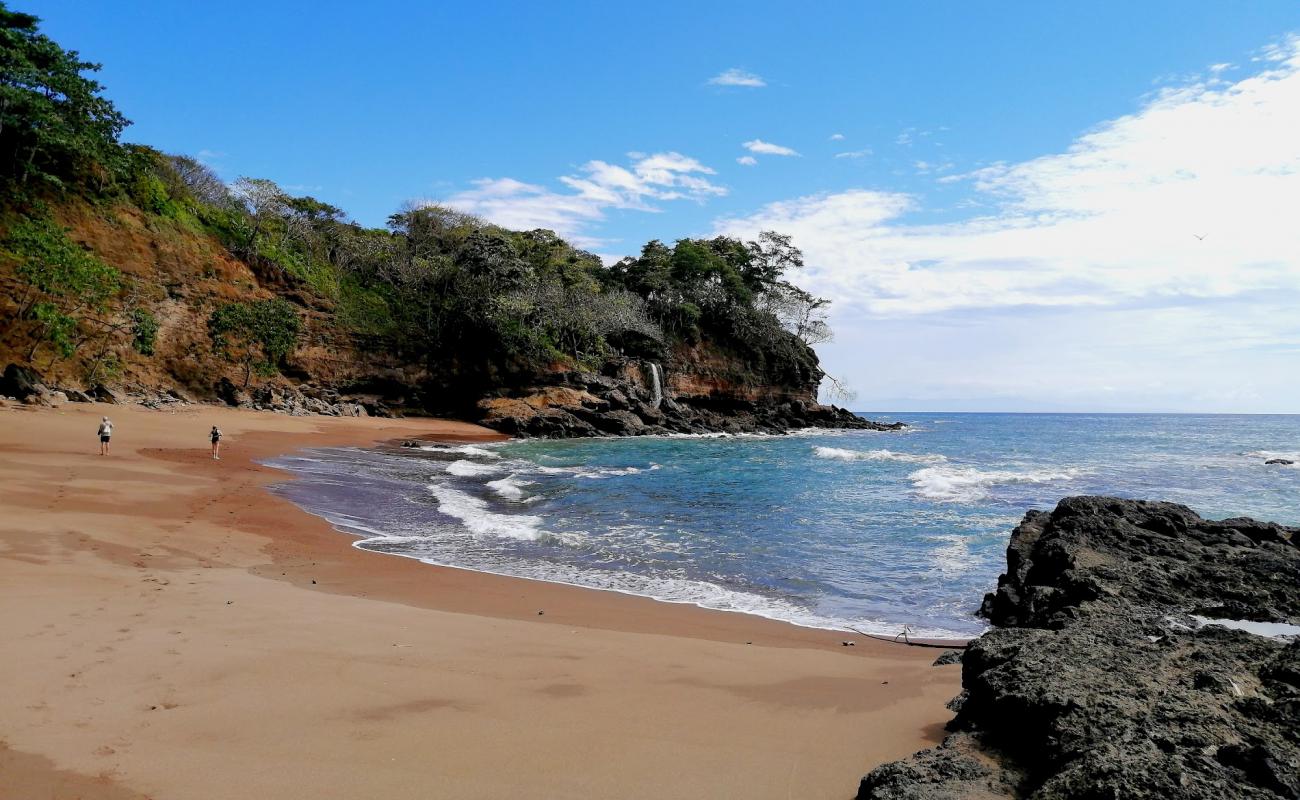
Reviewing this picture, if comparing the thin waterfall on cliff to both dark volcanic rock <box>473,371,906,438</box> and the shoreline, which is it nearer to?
dark volcanic rock <box>473,371,906,438</box>

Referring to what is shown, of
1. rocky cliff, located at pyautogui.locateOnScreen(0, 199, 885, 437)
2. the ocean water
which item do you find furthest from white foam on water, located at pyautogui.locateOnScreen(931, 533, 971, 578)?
rocky cliff, located at pyautogui.locateOnScreen(0, 199, 885, 437)

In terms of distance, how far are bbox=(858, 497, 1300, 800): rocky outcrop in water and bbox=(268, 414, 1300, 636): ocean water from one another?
254 centimetres

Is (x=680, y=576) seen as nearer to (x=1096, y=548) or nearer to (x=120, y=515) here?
(x=1096, y=548)

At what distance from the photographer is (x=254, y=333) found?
121 ft

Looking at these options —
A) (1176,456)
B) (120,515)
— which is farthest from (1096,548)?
(1176,456)

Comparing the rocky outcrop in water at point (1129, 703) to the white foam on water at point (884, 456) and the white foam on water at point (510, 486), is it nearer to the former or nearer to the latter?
the white foam on water at point (510, 486)

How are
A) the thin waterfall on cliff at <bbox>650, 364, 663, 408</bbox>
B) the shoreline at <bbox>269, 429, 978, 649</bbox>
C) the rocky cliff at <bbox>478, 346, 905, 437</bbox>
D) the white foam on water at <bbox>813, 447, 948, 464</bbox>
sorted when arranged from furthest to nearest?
the thin waterfall on cliff at <bbox>650, 364, 663, 408</bbox>
the rocky cliff at <bbox>478, 346, 905, 437</bbox>
the white foam on water at <bbox>813, 447, 948, 464</bbox>
the shoreline at <bbox>269, 429, 978, 649</bbox>

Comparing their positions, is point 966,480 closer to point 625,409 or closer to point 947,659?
point 947,659

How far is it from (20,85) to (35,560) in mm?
32940

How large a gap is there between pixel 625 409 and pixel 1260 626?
131ft

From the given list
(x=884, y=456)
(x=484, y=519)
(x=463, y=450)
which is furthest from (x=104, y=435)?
(x=884, y=456)

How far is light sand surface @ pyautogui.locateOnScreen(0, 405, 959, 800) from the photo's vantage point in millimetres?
3547

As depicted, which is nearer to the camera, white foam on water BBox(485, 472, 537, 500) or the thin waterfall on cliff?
white foam on water BBox(485, 472, 537, 500)

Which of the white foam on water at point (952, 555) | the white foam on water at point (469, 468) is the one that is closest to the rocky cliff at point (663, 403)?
the white foam on water at point (469, 468)
